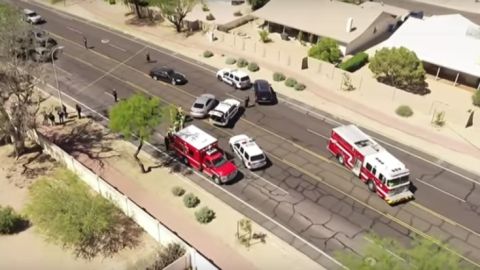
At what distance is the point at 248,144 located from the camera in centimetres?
3806

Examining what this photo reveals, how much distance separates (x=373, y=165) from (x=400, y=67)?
720 inches

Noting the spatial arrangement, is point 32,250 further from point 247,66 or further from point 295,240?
point 247,66

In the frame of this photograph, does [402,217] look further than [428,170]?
No

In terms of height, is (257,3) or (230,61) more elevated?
(257,3)

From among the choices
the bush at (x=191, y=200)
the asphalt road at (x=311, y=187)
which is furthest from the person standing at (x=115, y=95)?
the bush at (x=191, y=200)

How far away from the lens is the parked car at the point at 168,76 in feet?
167

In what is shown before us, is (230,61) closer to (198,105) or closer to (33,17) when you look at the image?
(198,105)

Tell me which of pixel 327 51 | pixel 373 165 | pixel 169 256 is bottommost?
pixel 169 256

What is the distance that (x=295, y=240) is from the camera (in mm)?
31625

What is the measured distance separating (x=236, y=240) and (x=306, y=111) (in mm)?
19728

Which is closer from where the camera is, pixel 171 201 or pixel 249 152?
pixel 171 201

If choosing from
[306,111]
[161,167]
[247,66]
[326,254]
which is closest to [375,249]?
[326,254]

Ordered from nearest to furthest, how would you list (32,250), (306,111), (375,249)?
(375,249) < (32,250) < (306,111)

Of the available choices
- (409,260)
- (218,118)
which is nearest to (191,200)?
(218,118)
